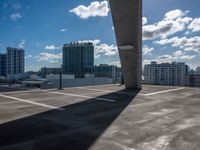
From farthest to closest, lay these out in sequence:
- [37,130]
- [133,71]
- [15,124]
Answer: [133,71] < [15,124] < [37,130]

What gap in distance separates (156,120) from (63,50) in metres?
65.4

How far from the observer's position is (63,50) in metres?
69.4

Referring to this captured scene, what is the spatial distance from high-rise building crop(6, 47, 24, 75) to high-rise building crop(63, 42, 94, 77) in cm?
1739

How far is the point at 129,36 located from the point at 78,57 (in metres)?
52.2

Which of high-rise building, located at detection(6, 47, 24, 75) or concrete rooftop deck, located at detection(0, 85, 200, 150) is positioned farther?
high-rise building, located at detection(6, 47, 24, 75)

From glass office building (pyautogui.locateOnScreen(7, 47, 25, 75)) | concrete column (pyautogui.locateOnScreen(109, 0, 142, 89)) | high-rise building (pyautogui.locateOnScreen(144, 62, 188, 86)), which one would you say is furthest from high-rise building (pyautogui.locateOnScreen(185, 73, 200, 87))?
concrete column (pyautogui.locateOnScreen(109, 0, 142, 89))

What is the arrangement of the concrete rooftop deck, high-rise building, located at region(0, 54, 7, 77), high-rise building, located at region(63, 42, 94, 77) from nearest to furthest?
the concrete rooftop deck, high-rise building, located at region(63, 42, 94, 77), high-rise building, located at region(0, 54, 7, 77)

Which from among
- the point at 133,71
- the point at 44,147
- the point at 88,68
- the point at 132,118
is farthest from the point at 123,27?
the point at 88,68

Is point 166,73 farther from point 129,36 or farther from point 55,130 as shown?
point 55,130

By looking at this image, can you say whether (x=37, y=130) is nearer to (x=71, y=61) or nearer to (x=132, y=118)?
(x=132, y=118)

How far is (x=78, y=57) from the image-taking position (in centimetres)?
6556

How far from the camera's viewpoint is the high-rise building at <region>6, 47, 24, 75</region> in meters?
71.4

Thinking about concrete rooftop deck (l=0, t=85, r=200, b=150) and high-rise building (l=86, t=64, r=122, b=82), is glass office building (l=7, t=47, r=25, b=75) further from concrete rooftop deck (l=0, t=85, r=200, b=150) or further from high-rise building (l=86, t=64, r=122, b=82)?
concrete rooftop deck (l=0, t=85, r=200, b=150)

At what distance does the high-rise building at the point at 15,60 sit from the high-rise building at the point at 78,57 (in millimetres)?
17385
